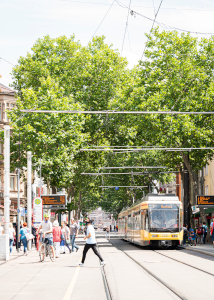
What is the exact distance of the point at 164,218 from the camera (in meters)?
29.3

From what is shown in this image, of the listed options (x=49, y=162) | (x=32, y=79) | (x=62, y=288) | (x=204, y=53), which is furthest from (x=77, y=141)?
(x=62, y=288)

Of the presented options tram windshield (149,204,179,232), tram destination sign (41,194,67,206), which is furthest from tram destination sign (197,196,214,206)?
tram destination sign (41,194,67,206)

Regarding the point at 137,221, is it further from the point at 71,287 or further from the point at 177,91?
the point at 71,287

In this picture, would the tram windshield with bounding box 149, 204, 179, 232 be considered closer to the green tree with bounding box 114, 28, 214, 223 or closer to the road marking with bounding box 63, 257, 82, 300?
the green tree with bounding box 114, 28, 214, 223

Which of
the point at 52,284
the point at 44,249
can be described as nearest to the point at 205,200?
the point at 44,249

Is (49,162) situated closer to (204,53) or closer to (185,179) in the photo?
(185,179)

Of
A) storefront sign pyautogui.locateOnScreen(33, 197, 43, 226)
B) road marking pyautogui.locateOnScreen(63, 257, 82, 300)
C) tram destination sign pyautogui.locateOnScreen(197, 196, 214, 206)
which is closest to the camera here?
road marking pyautogui.locateOnScreen(63, 257, 82, 300)

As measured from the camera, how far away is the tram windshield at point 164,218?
2912cm

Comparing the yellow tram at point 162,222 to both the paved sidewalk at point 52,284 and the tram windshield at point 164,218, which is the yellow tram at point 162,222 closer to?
the tram windshield at point 164,218

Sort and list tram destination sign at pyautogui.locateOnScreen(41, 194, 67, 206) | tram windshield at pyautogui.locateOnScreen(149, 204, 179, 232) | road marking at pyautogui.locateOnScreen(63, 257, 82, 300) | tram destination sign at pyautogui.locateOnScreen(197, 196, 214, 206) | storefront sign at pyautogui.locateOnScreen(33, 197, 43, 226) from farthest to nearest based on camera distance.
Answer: tram destination sign at pyautogui.locateOnScreen(41, 194, 67, 206) → tram destination sign at pyautogui.locateOnScreen(197, 196, 214, 206) → tram windshield at pyautogui.locateOnScreen(149, 204, 179, 232) → storefront sign at pyautogui.locateOnScreen(33, 197, 43, 226) → road marking at pyautogui.locateOnScreen(63, 257, 82, 300)

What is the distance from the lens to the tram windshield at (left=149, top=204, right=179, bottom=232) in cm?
2912

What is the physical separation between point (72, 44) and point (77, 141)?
32.5 ft

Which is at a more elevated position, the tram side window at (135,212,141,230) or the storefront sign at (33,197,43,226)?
the storefront sign at (33,197,43,226)

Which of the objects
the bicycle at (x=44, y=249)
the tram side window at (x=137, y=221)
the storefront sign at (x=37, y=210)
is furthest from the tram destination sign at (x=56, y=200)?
the bicycle at (x=44, y=249)
